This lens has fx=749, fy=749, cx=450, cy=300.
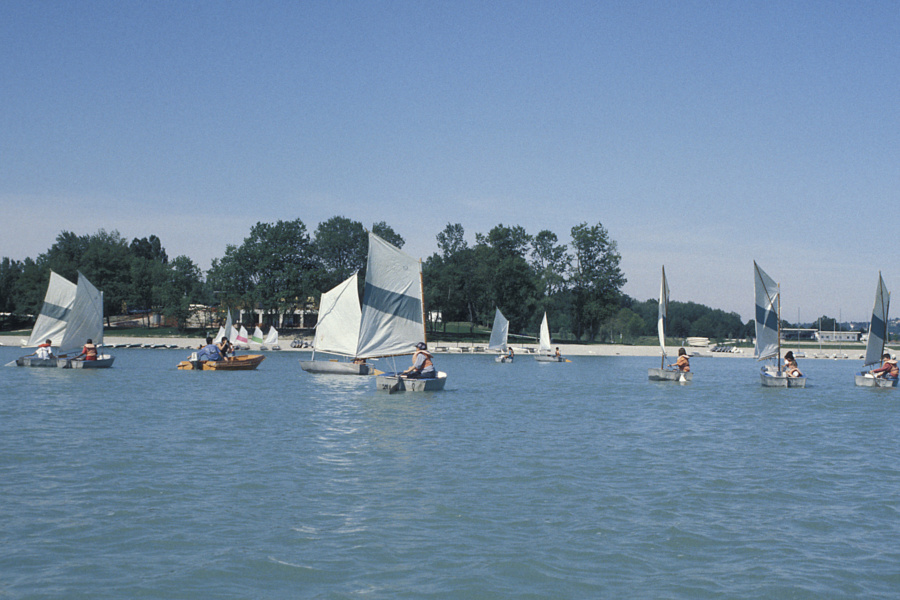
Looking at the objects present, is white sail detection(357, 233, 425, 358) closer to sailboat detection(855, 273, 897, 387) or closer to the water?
the water

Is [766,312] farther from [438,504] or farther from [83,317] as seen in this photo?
[83,317]

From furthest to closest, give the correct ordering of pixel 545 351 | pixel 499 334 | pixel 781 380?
pixel 499 334
pixel 545 351
pixel 781 380

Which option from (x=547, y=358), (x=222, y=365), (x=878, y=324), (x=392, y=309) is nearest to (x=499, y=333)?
(x=547, y=358)

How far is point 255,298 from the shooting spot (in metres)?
115

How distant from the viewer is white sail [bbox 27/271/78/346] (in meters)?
50.5

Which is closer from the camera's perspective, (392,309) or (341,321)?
(392,309)

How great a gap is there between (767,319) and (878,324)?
260 inches

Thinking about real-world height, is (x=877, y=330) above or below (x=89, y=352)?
above

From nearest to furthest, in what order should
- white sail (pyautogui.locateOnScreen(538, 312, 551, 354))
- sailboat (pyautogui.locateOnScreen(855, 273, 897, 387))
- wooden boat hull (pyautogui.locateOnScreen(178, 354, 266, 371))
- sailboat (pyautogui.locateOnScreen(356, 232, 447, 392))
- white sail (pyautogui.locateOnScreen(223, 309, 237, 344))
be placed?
1. sailboat (pyautogui.locateOnScreen(356, 232, 447, 392))
2. sailboat (pyautogui.locateOnScreen(855, 273, 897, 387))
3. wooden boat hull (pyautogui.locateOnScreen(178, 354, 266, 371))
4. white sail (pyautogui.locateOnScreen(223, 309, 237, 344))
5. white sail (pyautogui.locateOnScreen(538, 312, 551, 354))

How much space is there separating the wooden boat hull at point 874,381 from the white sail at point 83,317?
48.9m

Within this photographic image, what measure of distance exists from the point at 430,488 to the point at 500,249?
11776cm

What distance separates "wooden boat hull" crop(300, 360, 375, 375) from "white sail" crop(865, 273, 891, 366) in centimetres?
3099

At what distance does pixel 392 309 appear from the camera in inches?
1426

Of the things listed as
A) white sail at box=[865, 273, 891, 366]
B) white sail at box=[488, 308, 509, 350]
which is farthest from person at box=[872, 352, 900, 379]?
white sail at box=[488, 308, 509, 350]
